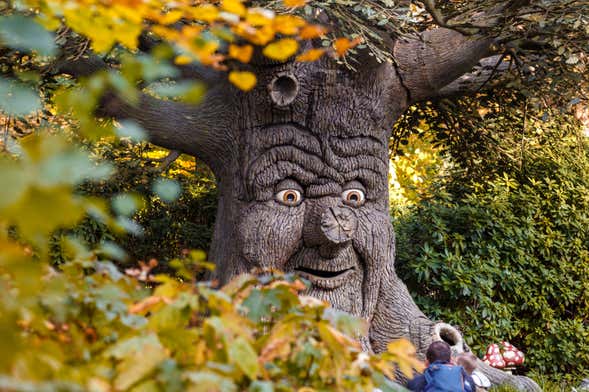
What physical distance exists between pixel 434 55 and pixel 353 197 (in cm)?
156

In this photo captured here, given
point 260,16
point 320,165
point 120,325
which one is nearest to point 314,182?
point 320,165

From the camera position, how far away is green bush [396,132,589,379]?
808 cm

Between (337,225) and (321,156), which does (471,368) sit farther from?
(321,156)

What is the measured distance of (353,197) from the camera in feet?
21.4

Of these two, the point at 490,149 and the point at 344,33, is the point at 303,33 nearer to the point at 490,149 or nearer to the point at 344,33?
the point at 344,33

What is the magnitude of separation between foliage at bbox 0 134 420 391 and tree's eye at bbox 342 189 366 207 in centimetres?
402

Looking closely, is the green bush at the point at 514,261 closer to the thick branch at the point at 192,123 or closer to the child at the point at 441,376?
the thick branch at the point at 192,123

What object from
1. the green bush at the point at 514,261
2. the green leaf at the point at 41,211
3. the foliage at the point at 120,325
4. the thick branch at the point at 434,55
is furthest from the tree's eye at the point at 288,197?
the green leaf at the point at 41,211

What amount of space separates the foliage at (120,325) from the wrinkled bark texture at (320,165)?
3.82 metres

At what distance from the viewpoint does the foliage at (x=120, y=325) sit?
122 centimetres

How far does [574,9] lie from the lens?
20.5ft

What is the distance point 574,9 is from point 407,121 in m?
3.33

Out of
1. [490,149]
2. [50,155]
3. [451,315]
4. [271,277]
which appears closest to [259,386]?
[271,277]

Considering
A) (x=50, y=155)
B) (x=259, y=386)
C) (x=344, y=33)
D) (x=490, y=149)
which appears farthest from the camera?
(x=490, y=149)
